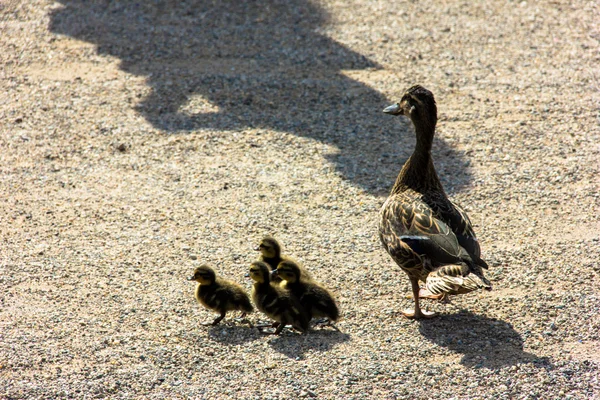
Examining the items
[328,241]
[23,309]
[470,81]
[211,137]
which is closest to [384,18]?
[470,81]

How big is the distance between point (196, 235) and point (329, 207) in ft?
4.61

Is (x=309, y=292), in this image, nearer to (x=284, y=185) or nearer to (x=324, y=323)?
(x=324, y=323)

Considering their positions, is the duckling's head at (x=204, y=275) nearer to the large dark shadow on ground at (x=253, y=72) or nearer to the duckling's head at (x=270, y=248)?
the duckling's head at (x=270, y=248)

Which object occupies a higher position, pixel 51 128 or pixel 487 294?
pixel 487 294

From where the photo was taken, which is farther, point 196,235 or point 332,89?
point 332,89

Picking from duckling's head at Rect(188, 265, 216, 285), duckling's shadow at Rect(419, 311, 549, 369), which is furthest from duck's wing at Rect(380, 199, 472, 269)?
duckling's head at Rect(188, 265, 216, 285)

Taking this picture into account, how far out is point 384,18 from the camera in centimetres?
1226

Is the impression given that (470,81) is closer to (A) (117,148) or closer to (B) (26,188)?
(A) (117,148)

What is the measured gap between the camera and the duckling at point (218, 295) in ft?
19.1

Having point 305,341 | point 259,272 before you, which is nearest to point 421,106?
point 259,272

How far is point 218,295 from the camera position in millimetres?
5812

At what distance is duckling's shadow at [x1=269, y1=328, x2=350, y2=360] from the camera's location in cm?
554

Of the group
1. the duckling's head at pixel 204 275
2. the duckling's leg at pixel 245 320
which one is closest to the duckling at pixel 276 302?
the duckling's leg at pixel 245 320

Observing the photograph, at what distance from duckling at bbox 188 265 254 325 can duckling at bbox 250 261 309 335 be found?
12 cm
